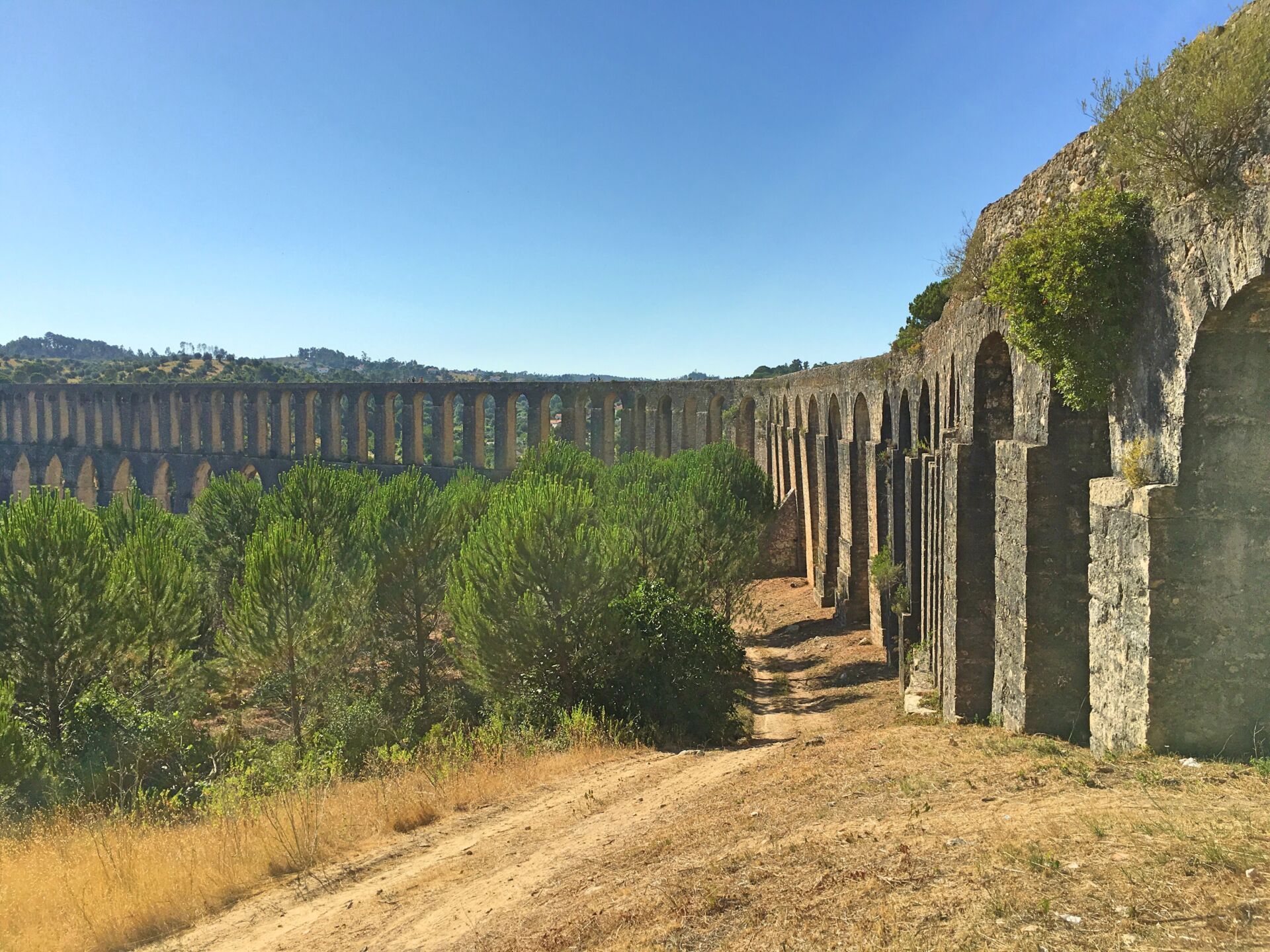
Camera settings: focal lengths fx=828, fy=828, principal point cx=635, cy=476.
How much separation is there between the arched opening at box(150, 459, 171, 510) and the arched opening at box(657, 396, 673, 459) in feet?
85.1

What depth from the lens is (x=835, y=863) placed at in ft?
13.6

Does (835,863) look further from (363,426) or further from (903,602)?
(363,426)

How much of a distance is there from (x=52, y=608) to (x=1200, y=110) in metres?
13.4

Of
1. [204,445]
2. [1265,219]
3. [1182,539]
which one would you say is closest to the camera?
[1265,219]

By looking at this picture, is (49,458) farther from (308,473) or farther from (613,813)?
(613,813)

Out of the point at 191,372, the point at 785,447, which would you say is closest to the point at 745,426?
the point at 785,447

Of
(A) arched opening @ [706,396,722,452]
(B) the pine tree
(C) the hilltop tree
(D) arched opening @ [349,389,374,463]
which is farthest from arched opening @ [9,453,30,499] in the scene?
(B) the pine tree

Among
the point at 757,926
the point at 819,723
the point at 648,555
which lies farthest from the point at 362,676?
the point at 757,926

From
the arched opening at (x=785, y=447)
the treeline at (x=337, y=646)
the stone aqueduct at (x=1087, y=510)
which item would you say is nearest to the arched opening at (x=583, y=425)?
the arched opening at (x=785, y=447)

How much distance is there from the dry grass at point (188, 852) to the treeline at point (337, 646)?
1421mm

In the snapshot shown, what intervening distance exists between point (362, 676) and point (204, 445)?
29868mm

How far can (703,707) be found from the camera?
11.0 metres

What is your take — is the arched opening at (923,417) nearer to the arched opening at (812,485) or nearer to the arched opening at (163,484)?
the arched opening at (812,485)

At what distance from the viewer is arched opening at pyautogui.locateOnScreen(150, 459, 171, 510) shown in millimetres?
41156
